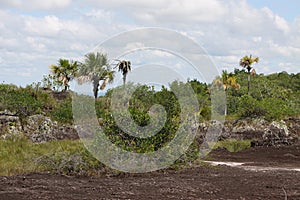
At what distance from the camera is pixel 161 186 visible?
8.60m

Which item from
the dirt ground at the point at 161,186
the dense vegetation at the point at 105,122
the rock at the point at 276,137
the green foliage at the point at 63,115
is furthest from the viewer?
the green foliage at the point at 63,115

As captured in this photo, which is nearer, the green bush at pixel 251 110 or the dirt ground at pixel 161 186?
the dirt ground at pixel 161 186

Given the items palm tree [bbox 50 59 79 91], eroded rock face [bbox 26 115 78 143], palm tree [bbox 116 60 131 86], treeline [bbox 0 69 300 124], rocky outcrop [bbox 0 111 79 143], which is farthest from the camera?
palm tree [bbox 50 59 79 91]

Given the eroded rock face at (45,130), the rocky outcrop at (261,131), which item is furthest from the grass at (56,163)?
the rocky outcrop at (261,131)

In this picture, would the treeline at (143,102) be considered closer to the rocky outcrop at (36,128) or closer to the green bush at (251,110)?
the green bush at (251,110)

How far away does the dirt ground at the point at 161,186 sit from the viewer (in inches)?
300

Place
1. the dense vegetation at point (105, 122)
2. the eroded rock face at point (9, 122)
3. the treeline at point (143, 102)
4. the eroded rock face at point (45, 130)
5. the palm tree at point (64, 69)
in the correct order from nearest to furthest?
the dense vegetation at point (105, 122)
the treeline at point (143, 102)
the eroded rock face at point (45, 130)
the eroded rock face at point (9, 122)
the palm tree at point (64, 69)

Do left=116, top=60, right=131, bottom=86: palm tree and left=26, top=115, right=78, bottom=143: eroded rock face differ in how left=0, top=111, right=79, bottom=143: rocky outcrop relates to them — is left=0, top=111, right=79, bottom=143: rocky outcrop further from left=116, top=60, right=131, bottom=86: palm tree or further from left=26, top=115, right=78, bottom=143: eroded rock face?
left=116, top=60, right=131, bottom=86: palm tree

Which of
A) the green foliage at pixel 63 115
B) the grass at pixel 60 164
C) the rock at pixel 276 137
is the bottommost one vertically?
the grass at pixel 60 164

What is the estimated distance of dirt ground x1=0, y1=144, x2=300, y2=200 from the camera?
7617 millimetres

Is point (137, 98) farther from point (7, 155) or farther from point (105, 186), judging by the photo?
point (105, 186)

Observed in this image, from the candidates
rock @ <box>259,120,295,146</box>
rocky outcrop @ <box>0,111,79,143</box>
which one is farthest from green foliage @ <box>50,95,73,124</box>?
rock @ <box>259,120,295,146</box>

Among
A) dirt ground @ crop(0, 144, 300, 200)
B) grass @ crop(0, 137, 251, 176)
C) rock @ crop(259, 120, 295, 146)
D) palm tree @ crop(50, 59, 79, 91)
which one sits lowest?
dirt ground @ crop(0, 144, 300, 200)

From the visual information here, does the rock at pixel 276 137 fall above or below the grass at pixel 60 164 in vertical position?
above
